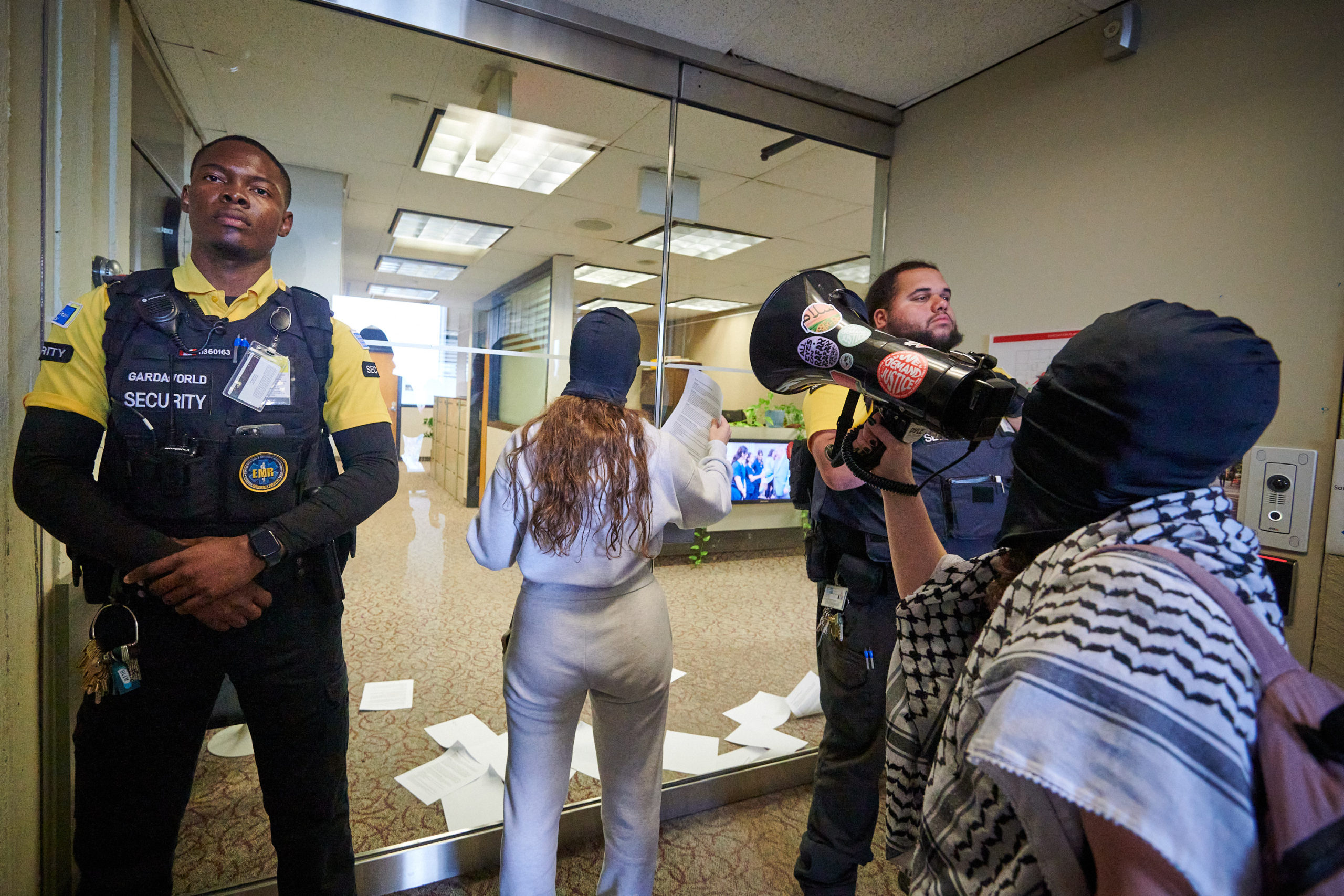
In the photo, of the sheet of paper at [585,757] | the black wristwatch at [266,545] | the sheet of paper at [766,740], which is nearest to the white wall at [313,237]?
the black wristwatch at [266,545]

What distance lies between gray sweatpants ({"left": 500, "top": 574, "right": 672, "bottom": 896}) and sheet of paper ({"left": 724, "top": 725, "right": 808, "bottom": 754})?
98 cm

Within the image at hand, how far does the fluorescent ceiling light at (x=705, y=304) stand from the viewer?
2.34 metres

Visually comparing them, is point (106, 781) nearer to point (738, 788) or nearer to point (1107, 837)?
point (1107, 837)

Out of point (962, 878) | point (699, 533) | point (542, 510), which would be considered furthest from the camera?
point (699, 533)

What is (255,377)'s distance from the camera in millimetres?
1188

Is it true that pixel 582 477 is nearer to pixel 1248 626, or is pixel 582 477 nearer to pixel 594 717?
pixel 594 717

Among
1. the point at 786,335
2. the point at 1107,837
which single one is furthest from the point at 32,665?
the point at 1107,837

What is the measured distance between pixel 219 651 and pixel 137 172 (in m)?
1.21

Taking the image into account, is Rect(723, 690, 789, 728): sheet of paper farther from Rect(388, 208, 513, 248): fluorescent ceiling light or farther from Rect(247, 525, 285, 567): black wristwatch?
Rect(388, 208, 513, 248): fluorescent ceiling light

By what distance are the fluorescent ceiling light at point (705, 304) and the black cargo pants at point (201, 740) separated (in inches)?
60.3

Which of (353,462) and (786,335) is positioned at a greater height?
(786,335)

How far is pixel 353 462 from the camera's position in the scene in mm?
1285

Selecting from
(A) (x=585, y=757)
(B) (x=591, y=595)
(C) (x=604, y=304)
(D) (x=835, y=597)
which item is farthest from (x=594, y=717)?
(C) (x=604, y=304)

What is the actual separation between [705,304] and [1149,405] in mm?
1983
